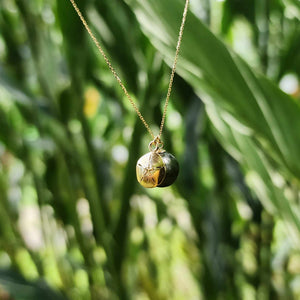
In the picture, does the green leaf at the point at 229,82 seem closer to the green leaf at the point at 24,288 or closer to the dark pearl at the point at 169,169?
the dark pearl at the point at 169,169

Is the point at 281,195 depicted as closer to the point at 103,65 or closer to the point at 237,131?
the point at 237,131

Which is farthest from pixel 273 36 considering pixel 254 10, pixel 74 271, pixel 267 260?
pixel 74 271

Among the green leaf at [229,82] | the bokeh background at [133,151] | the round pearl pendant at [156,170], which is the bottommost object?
the round pearl pendant at [156,170]

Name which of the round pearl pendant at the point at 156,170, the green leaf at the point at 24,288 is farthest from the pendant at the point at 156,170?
the green leaf at the point at 24,288

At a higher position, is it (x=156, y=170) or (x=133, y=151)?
(x=133, y=151)

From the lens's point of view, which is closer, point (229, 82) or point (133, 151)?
point (229, 82)

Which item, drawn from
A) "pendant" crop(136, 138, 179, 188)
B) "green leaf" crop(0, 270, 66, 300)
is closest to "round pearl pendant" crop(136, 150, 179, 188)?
"pendant" crop(136, 138, 179, 188)

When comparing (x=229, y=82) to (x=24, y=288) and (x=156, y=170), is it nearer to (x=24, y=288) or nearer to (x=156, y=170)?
(x=156, y=170)

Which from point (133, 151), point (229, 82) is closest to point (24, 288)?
point (133, 151)

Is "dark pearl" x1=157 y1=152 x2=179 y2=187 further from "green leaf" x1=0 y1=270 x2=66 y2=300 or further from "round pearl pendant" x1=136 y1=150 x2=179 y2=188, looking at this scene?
"green leaf" x1=0 y1=270 x2=66 y2=300
